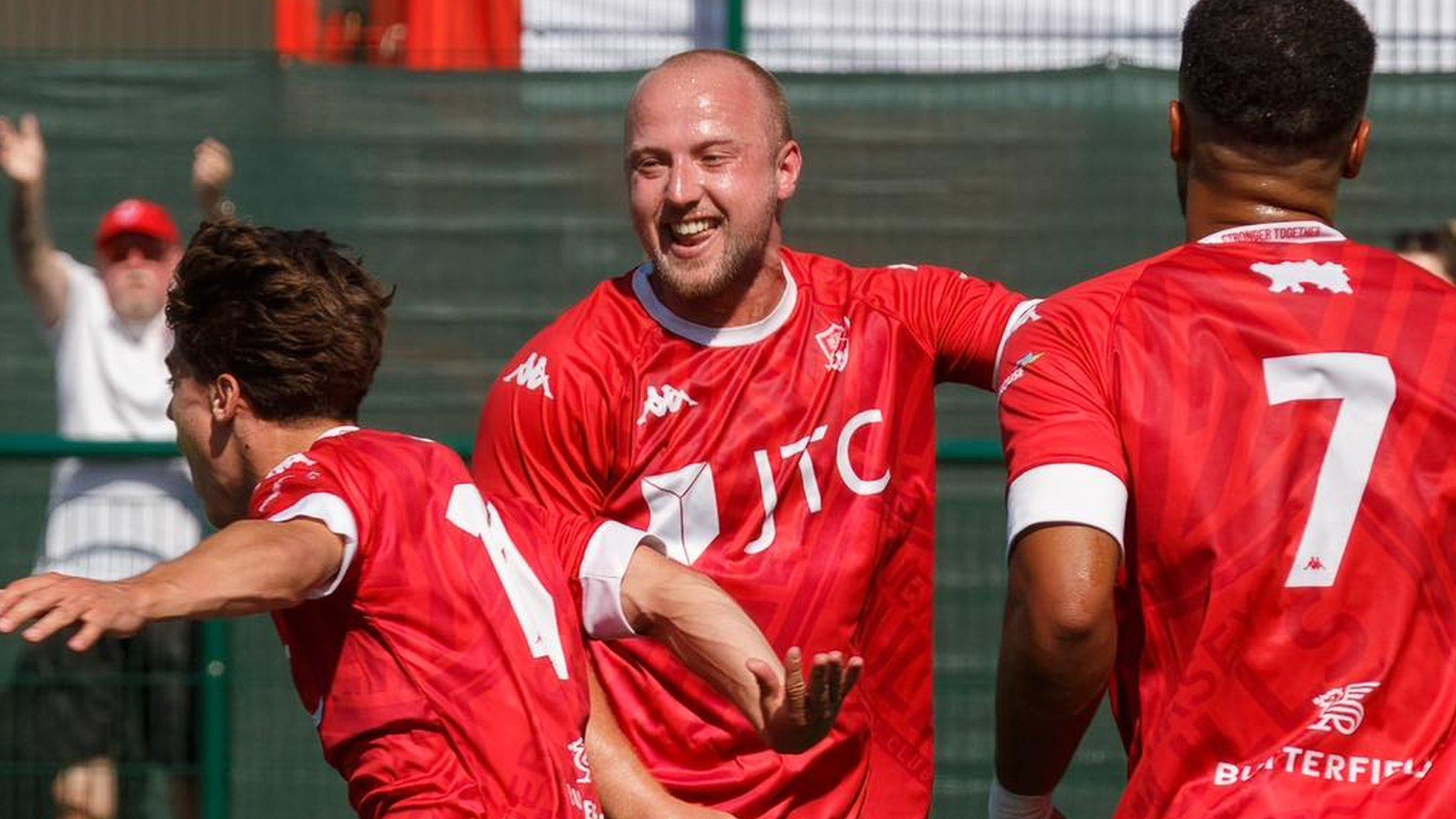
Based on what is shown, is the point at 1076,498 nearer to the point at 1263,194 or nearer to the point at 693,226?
the point at 1263,194

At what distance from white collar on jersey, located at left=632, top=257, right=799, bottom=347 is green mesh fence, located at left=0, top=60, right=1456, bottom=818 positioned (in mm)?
3263

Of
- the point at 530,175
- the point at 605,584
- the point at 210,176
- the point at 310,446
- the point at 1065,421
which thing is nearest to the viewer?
the point at 1065,421

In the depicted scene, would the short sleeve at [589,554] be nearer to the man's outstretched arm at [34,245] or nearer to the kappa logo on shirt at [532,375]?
the kappa logo on shirt at [532,375]

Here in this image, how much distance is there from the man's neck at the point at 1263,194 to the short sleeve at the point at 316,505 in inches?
54.8

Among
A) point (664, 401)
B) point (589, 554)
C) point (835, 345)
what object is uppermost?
point (835, 345)

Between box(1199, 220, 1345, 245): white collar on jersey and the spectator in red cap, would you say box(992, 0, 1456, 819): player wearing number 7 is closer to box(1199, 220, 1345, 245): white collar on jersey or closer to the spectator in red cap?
box(1199, 220, 1345, 245): white collar on jersey

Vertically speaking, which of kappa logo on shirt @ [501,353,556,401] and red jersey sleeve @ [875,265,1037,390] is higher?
red jersey sleeve @ [875,265,1037,390]

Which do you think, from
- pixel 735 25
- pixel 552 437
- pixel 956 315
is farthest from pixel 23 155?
pixel 956 315

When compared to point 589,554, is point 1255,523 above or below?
above

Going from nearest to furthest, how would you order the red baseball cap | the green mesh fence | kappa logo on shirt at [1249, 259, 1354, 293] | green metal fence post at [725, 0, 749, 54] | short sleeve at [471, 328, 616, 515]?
kappa logo on shirt at [1249, 259, 1354, 293], short sleeve at [471, 328, 616, 515], the red baseball cap, the green mesh fence, green metal fence post at [725, 0, 749, 54]

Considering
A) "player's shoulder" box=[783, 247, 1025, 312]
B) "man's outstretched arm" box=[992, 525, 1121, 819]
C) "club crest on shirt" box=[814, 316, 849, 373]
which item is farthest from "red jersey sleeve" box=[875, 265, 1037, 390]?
"man's outstretched arm" box=[992, 525, 1121, 819]

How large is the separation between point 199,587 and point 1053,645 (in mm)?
1202

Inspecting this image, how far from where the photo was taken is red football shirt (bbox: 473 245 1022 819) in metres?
4.51

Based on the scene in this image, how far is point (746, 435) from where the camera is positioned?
455 cm
